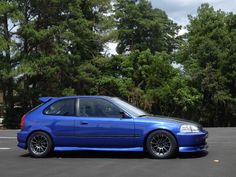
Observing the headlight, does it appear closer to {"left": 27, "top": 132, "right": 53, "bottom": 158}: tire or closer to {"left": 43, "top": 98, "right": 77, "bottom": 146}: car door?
{"left": 43, "top": 98, "right": 77, "bottom": 146}: car door

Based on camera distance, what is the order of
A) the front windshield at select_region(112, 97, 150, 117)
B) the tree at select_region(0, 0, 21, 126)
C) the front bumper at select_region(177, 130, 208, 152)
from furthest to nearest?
the tree at select_region(0, 0, 21, 126) → the front windshield at select_region(112, 97, 150, 117) → the front bumper at select_region(177, 130, 208, 152)

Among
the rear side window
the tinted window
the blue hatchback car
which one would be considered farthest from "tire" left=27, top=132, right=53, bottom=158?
the tinted window

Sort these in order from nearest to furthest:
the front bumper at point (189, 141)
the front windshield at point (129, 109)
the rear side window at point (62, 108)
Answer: the front bumper at point (189, 141) → the front windshield at point (129, 109) → the rear side window at point (62, 108)

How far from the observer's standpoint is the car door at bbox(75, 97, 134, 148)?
11594 millimetres

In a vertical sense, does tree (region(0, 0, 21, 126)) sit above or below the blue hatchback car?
above

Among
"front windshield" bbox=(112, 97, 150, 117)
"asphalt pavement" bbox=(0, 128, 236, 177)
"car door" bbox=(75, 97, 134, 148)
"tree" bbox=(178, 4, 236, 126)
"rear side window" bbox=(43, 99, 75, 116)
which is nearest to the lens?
"asphalt pavement" bbox=(0, 128, 236, 177)

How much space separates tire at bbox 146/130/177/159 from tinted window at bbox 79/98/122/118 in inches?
36.6

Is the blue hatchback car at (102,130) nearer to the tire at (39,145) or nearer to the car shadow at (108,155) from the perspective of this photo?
the tire at (39,145)

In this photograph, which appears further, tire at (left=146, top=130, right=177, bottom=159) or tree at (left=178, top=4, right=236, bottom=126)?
tree at (left=178, top=4, right=236, bottom=126)

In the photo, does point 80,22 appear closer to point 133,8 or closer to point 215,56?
point 215,56

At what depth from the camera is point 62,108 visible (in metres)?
12.3

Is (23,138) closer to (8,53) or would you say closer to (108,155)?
(108,155)

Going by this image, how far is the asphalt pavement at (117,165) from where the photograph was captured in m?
9.62

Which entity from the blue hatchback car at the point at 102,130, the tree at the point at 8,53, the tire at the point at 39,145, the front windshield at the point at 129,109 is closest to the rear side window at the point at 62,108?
the blue hatchback car at the point at 102,130
